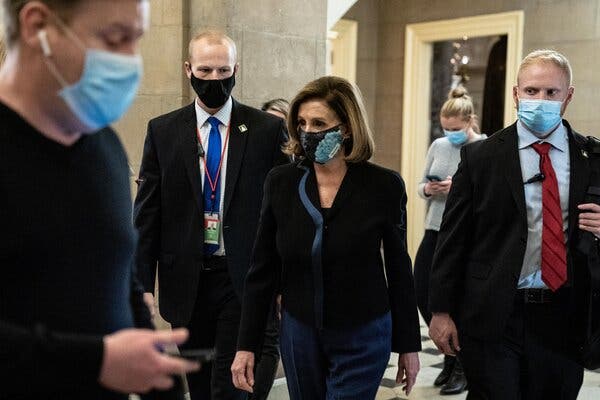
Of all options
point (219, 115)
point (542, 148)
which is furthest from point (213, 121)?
point (542, 148)

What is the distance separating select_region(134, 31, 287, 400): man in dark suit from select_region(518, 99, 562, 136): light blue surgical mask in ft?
3.71

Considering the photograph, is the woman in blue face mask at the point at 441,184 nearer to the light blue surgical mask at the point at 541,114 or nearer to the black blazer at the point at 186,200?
the black blazer at the point at 186,200

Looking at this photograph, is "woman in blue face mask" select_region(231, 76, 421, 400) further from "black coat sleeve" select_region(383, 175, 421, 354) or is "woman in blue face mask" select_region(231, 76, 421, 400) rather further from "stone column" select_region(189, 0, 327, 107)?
"stone column" select_region(189, 0, 327, 107)

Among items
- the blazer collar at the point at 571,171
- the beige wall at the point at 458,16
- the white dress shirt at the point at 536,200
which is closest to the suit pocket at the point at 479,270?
the white dress shirt at the point at 536,200

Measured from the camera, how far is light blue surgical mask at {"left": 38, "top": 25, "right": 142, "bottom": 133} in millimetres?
1425

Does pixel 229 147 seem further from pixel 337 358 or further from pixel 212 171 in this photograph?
pixel 337 358

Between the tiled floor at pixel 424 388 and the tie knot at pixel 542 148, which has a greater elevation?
the tie knot at pixel 542 148

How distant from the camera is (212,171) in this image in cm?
360

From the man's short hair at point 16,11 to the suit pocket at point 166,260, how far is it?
2.21 m

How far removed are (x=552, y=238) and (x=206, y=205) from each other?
1473 mm

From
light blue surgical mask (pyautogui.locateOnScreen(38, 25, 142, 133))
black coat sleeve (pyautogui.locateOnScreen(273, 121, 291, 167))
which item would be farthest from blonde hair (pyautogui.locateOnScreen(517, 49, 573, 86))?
light blue surgical mask (pyautogui.locateOnScreen(38, 25, 142, 133))

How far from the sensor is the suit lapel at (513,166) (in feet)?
10.2

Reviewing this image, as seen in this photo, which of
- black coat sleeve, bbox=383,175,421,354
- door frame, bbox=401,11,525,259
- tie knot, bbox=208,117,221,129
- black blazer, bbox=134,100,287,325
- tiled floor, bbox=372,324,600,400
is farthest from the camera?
door frame, bbox=401,11,525,259

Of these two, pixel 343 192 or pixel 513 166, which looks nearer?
pixel 343 192
